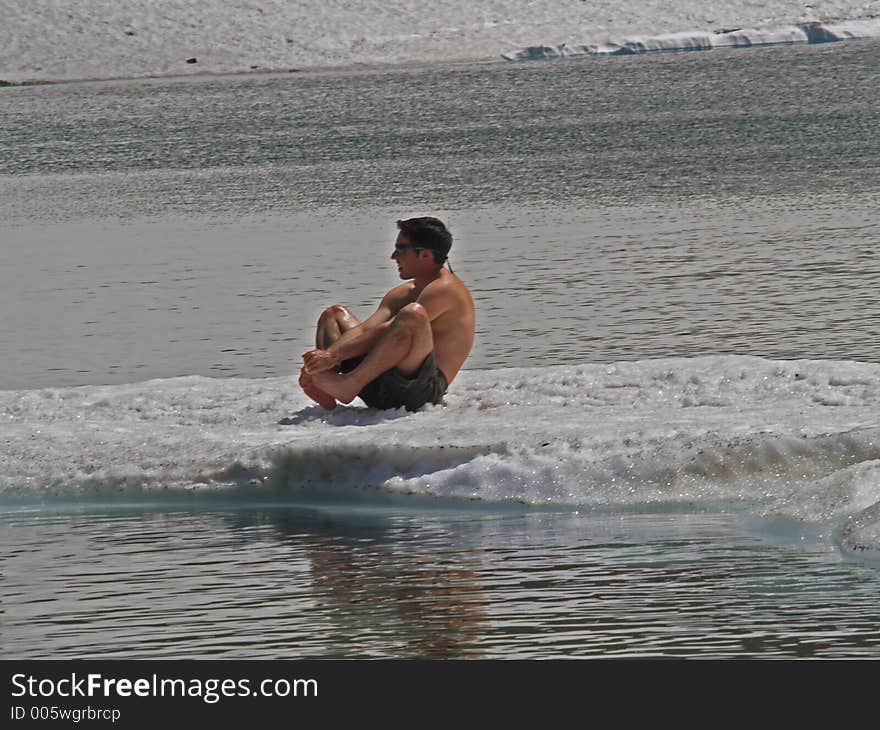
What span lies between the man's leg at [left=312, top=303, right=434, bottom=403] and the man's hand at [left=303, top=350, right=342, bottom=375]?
1.5 inches

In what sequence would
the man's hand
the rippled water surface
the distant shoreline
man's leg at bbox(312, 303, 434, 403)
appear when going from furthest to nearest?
1. the distant shoreline
2. the rippled water surface
3. the man's hand
4. man's leg at bbox(312, 303, 434, 403)

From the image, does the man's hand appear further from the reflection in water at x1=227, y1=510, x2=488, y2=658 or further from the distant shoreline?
the distant shoreline

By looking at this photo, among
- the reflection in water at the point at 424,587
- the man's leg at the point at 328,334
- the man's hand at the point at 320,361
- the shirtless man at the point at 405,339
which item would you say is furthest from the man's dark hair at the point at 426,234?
the reflection in water at the point at 424,587

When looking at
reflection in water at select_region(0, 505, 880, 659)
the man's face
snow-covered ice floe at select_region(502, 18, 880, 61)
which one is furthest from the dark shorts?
snow-covered ice floe at select_region(502, 18, 880, 61)

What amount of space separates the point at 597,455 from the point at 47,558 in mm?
2291

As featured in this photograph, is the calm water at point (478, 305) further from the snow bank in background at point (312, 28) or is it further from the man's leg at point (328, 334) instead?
the snow bank in background at point (312, 28)

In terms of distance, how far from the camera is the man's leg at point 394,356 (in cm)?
839

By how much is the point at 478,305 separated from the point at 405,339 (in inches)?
240

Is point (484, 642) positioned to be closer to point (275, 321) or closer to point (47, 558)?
point (47, 558)

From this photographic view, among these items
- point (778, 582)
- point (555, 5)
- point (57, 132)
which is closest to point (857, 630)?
point (778, 582)

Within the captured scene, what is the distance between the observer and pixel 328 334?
28.8ft

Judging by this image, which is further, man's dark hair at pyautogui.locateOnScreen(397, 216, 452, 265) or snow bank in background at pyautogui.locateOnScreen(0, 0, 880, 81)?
snow bank in background at pyautogui.locateOnScreen(0, 0, 880, 81)

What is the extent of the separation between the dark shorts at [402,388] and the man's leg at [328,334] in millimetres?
142

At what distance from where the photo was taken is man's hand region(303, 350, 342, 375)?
8547mm
